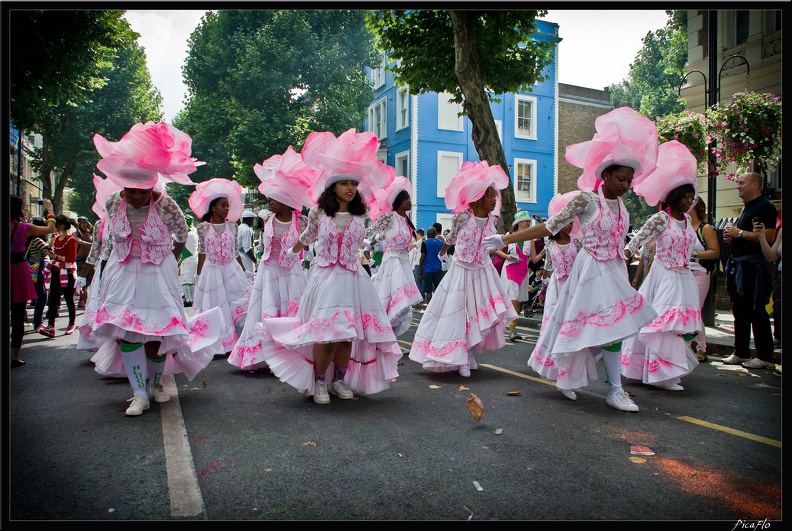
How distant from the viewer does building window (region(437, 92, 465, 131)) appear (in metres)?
30.9

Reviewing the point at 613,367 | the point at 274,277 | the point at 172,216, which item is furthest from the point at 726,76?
the point at 172,216

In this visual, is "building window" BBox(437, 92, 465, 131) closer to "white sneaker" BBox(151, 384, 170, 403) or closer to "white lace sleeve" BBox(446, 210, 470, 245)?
"white lace sleeve" BBox(446, 210, 470, 245)

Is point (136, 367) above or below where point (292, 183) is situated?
below

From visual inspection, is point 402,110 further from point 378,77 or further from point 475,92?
point 475,92

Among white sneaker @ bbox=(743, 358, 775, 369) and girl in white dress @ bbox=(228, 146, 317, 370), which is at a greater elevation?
girl in white dress @ bbox=(228, 146, 317, 370)

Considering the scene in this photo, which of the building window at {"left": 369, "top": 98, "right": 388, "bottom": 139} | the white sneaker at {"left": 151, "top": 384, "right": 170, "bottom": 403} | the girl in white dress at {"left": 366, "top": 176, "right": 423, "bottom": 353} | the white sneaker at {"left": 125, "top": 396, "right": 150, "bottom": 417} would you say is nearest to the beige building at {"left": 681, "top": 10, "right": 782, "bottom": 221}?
the girl in white dress at {"left": 366, "top": 176, "right": 423, "bottom": 353}

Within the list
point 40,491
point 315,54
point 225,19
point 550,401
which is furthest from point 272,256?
point 225,19

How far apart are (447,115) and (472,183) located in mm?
25129

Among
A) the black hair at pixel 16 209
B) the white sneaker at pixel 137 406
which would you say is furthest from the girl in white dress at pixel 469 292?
the black hair at pixel 16 209

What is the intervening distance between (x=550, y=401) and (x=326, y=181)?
9.08 feet

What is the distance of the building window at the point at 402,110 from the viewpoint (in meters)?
30.9

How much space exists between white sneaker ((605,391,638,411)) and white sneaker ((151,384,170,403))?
3.79 m

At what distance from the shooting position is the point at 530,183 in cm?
3272

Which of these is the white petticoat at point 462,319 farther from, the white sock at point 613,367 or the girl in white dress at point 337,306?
the white sock at point 613,367
